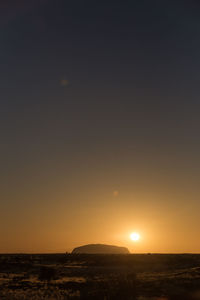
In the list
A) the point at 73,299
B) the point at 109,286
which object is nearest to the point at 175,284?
the point at 109,286

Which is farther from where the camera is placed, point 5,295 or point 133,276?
point 133,276

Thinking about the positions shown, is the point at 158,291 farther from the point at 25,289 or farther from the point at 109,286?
the point at 25,289

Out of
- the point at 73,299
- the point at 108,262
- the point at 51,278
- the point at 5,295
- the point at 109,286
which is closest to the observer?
the point at 73,299

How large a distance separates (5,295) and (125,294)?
1277cm

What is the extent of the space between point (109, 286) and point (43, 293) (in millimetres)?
8093

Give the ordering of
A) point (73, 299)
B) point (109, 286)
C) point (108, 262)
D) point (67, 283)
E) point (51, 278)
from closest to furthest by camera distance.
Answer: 1. point (73, 299)
2. point (109, 286)
3. point (67, 283)
4. point (51, 278)
5. point (108, 262)

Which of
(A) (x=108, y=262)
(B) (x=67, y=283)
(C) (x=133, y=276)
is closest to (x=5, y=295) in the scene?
(B) (x=67, y=283)

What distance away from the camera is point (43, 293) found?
35.9m

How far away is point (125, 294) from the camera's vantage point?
33.9 m

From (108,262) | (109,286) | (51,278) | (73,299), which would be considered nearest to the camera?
(73,299)

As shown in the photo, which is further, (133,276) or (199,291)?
(133,276)

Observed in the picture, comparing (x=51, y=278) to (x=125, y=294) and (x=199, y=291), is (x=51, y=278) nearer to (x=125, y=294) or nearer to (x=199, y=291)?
(x=125, y=294)

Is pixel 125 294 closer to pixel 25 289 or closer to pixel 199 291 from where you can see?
pixel 199 291

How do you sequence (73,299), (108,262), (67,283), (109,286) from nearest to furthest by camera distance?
(73,299)
(109,286)
(67,283)
(108,262)
